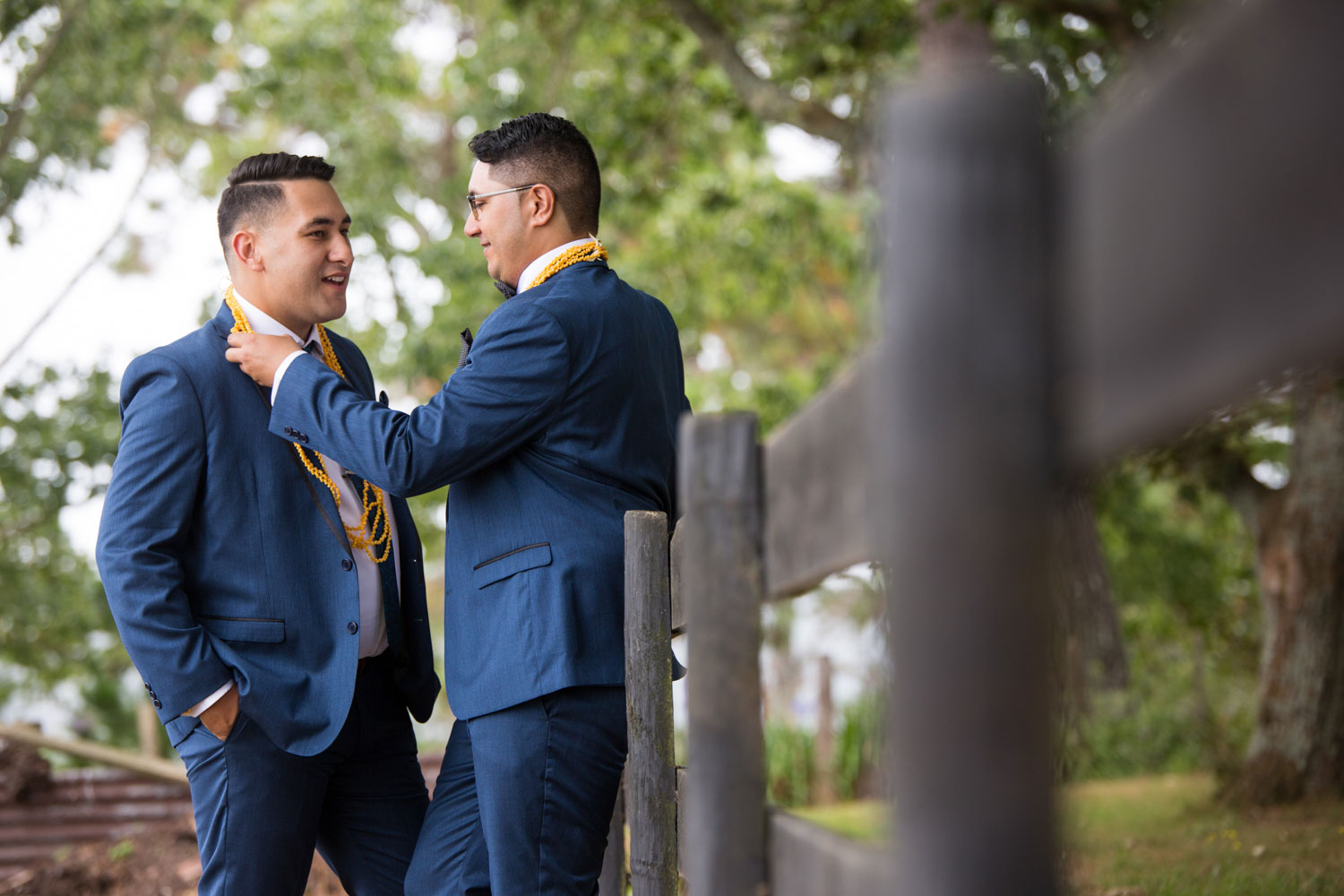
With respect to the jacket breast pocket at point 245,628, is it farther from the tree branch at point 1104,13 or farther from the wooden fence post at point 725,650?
the tree branch at point 1104,13

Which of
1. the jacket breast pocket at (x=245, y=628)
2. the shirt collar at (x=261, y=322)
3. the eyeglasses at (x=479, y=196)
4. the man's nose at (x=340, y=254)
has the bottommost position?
the jacket breast pocket at (x=245, y=628)

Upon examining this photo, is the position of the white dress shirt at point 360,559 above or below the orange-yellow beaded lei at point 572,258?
below

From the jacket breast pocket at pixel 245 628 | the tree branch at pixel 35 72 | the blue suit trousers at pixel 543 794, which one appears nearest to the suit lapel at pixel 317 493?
the jacket breast pocket at pixel 245 628

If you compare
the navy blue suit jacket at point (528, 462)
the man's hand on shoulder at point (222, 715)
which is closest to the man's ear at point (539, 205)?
the navy blue suit jacket at point (528, 462)

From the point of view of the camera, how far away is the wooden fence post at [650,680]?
97.9 inches

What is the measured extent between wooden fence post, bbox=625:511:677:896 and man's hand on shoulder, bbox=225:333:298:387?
84 cm

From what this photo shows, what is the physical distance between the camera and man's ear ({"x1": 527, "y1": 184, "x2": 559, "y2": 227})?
9.29 feet

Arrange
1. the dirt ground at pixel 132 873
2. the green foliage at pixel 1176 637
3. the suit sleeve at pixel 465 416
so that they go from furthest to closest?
1. the green foliage at pixel 1176 637
2. the dirt ground at pixel 132 873
3. the suit sleeve at pixel 465 416

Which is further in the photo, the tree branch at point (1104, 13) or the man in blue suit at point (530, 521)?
the tree branch at point (1104, 13)

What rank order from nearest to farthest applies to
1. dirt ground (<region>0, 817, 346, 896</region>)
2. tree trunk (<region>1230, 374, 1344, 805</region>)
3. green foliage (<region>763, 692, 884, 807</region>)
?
dirt ground (<region>0, 817, 346, 896</region>) → tree trunk (<region>1230, 374, 1344, 805</region>) → green foliage (<region>763, 692, 884, 807</region>)

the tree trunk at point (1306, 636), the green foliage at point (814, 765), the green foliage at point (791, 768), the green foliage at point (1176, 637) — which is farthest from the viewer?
the green foliage at point (791, 768)

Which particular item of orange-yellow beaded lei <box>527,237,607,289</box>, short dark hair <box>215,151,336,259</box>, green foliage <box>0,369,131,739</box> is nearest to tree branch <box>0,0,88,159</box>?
green foliage <box>0,369,131,739</box>

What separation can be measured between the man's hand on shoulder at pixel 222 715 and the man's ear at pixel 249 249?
39.2 inches

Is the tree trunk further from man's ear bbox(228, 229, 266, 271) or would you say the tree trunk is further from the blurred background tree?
man's ear bbox(228, 229, 266, 271)
